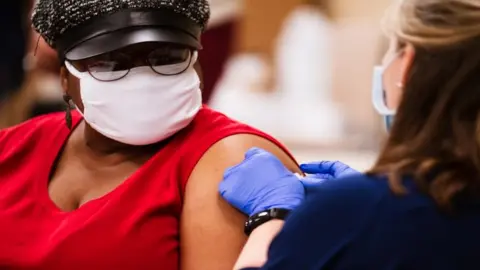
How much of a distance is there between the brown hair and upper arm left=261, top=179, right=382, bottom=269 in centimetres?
5

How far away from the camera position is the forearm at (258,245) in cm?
154

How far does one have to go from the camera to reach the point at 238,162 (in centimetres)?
176

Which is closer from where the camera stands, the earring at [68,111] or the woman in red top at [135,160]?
the woman in red top at [135,160]

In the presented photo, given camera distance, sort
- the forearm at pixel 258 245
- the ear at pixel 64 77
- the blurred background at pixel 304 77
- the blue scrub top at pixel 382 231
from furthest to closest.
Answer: the blurred background at pixel 304 77 → the ear at pixel 64 77 → the forearm at pixel 258 245 → the blue scrub top at pixel 382 231

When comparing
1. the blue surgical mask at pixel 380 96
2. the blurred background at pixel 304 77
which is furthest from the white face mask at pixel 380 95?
the blurred background at pixel 304 77

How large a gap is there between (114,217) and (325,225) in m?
0.50

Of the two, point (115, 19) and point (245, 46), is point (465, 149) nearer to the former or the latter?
point (115, 19)

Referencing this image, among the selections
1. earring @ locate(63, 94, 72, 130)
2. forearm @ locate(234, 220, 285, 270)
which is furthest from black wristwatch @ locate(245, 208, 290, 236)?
earring @ locate(63, 94, 72, 130)

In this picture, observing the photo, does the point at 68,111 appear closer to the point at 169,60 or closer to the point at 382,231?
the point at 169,60

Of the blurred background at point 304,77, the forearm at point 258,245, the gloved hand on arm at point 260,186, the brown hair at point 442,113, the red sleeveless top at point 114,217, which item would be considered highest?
the brown hair at point 442,113

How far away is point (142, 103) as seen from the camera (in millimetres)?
1772

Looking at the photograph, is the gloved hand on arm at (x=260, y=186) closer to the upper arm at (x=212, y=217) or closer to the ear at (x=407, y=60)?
the upper arm at (x=212, y=217)

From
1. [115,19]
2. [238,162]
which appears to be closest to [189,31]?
[115,19]

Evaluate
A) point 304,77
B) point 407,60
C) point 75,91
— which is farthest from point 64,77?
point 304,77
